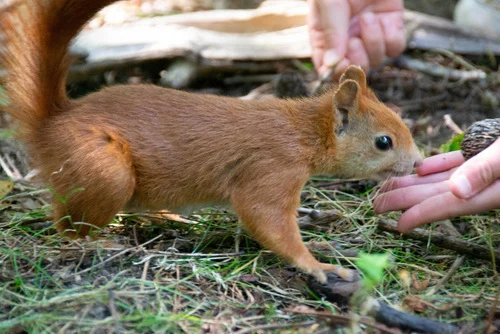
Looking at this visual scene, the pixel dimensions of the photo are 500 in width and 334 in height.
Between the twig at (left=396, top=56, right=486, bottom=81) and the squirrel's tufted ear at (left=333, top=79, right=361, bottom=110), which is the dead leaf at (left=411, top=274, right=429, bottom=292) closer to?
the squirrel's tufted ear at (left=333, top=79, right=361, bottom=110)

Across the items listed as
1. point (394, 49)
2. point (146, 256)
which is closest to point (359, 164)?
point (146, 256)

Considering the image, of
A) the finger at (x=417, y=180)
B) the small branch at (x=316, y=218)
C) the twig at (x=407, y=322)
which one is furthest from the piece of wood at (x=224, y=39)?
the twig at (x=407, y=322)

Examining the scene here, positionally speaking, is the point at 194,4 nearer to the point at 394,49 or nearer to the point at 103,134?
the point at 394,49

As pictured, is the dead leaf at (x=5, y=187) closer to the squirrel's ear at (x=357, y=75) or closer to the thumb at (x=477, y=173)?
the squirrel's ear at (x=357, y=75)

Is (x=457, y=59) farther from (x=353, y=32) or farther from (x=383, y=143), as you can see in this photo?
(x=383, y=143)

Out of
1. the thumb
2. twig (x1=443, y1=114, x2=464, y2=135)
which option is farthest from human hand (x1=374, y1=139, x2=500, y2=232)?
twig (x1=443, y1=114, x2=464, y2=135)

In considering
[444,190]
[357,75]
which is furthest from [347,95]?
[444,190]
